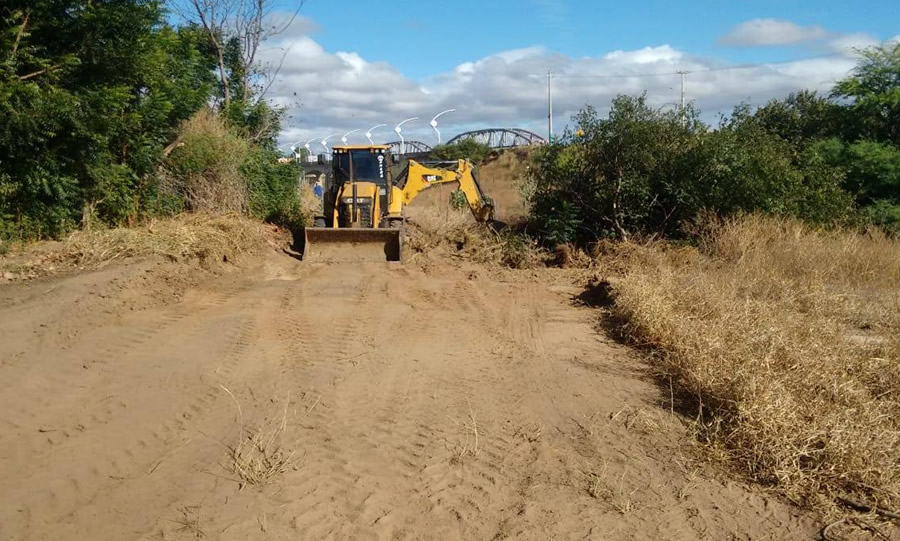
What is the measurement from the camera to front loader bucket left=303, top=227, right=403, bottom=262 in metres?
17.4

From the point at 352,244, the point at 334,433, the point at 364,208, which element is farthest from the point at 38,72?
the point at 334,433

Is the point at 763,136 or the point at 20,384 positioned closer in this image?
the point at 20,384

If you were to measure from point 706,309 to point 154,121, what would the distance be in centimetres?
1164

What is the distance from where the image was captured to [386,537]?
4.80 metres

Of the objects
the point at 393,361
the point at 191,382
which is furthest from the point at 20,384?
the point at 393,361

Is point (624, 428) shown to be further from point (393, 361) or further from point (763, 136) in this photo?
point (763, 136)

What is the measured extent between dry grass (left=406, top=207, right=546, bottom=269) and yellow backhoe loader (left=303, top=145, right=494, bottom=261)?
0.66 metres

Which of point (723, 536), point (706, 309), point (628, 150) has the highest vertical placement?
point (628, 150)

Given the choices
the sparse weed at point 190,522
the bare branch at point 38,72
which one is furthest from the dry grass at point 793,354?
the bare branch at point 38,72

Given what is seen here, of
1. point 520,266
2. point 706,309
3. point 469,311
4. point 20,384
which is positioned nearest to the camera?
point 20,384

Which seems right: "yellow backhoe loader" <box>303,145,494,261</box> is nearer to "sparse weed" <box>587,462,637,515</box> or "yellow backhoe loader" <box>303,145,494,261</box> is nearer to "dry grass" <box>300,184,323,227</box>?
"dry grass" <box>300,184,323,227</box>

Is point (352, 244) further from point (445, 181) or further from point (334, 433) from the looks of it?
point (334, 433)

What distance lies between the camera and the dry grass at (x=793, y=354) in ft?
17.7

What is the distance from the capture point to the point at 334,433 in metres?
6.35
